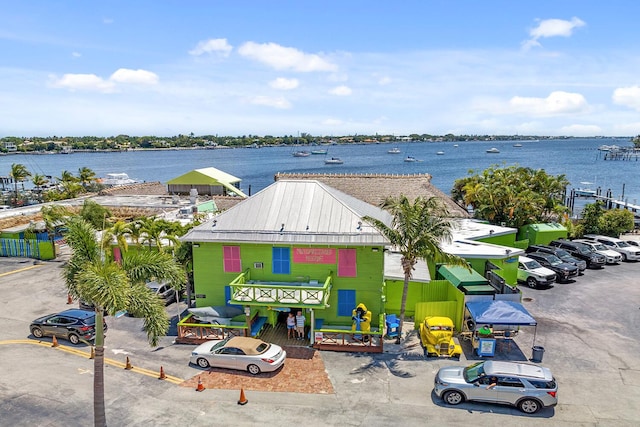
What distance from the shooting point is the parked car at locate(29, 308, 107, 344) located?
20.8 meters

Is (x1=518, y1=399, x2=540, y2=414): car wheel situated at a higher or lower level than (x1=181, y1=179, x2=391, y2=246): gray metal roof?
lower

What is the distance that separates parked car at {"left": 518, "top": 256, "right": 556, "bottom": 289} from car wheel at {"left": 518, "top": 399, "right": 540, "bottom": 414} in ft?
49.1

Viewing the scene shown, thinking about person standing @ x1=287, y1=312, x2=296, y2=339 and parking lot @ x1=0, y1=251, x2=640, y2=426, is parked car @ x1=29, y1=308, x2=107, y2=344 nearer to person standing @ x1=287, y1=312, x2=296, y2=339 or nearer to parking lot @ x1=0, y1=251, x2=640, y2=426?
parking lot @ x1=0, y1=251, x2=640, y2=426

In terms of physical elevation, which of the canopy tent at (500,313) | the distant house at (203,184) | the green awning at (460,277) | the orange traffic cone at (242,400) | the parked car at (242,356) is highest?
the distant house at (203,184)

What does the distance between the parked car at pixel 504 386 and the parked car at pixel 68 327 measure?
15967mm

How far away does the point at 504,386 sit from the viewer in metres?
15.4

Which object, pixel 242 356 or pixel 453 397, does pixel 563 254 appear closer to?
pixel 453 397

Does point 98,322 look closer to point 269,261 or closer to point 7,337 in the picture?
point 269,261

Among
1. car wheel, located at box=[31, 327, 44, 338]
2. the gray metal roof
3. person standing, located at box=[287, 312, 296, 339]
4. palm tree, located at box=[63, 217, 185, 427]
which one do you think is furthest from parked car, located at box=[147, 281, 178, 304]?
palm tree, located at box=[63, 217, 185, 427]

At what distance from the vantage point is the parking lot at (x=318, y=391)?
15.1 m

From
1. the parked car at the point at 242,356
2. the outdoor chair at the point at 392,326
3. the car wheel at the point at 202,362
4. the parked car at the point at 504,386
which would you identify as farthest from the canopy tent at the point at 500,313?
the car wheel at the point at 202,362

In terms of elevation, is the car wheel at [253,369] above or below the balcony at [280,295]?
below

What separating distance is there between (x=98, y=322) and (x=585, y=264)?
105 ft

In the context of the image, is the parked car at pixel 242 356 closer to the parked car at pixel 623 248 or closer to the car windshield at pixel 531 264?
the car windshield at pixel 531 264
